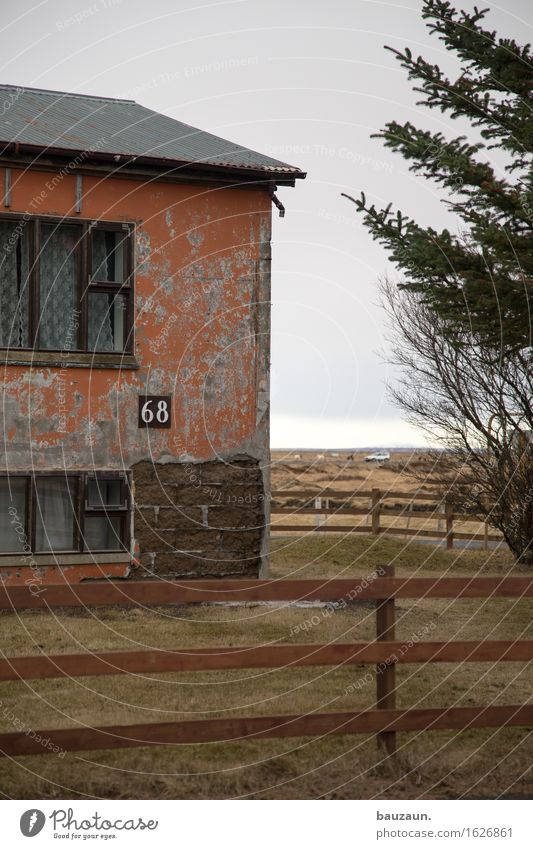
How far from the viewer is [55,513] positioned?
13406 millimetres

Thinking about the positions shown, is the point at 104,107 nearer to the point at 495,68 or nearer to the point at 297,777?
the point at 495,68

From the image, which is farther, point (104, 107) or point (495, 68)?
point (104, 107)

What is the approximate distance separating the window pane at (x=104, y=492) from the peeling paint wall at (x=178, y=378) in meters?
0.25

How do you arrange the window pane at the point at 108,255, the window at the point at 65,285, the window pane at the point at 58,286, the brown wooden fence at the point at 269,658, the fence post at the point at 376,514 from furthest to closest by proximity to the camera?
the fence post at the point at 376,514, the window pane at the point at 108,255, the window pane at the point at 58,286, the window at the point at 65,285, the brown wooden fence at the point at 269,658

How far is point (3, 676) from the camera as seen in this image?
596 centimetres

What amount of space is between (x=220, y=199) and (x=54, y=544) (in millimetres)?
5359

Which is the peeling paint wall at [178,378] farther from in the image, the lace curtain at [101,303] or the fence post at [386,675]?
the fence post at [386,675]

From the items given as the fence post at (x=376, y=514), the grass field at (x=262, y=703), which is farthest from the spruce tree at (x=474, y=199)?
the fence post at (x=376, y=514)

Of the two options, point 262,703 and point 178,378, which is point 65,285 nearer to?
point 178,378

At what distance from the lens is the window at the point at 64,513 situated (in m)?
13.2

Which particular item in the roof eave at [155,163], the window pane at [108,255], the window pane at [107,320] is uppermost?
the roof eave at [155,163]

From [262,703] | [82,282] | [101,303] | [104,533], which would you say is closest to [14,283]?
[82,282]

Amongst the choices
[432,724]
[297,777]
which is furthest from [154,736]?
[432,724]

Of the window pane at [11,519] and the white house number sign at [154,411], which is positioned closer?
the window pane at [11,519]
